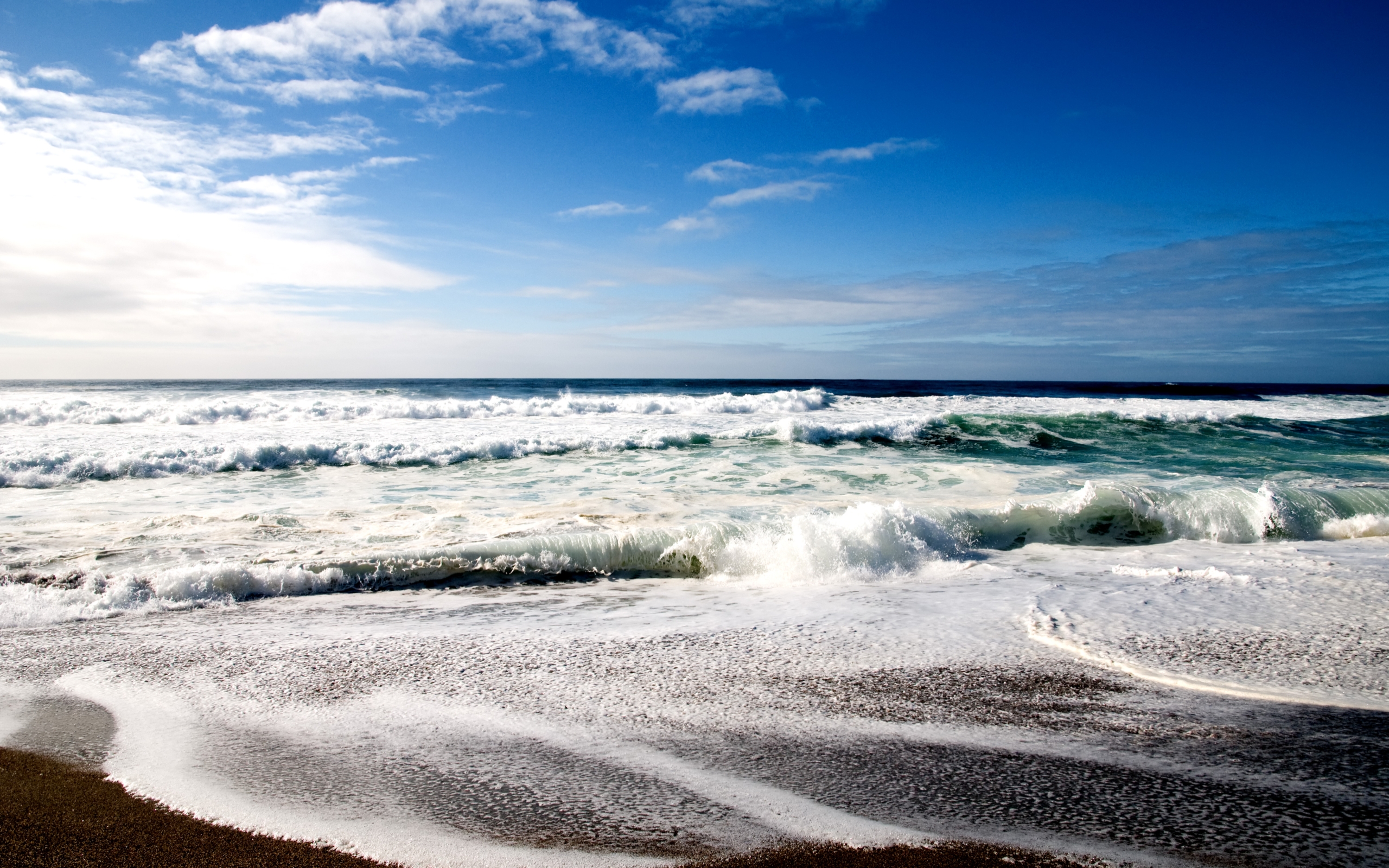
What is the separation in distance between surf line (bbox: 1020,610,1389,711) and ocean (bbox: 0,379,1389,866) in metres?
0.02

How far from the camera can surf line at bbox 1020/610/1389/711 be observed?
2680mm

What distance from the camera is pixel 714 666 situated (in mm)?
3123

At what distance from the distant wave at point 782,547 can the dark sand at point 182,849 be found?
2.48 meters

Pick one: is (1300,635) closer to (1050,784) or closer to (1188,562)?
(1188,562)

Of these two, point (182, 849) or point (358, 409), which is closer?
point (182, 849)

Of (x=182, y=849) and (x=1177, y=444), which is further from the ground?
(x=1177, y=444)

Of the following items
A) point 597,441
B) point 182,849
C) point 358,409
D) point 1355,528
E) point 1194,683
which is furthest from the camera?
point 358,409

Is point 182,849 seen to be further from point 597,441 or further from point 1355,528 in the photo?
point 597,441

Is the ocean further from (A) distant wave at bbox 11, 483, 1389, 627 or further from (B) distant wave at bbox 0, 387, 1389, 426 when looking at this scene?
(B) distant wave at bbox 0, 387, 1389, 426

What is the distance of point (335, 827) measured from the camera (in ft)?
6.20

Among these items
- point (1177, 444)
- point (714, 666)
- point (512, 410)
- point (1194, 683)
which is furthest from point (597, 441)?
point (1177, 444)

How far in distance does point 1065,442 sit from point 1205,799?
14.3m

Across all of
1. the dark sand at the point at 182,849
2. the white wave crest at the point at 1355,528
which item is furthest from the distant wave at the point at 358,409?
the dark sand at the point at 182,849

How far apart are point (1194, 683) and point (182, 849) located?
364 cm
